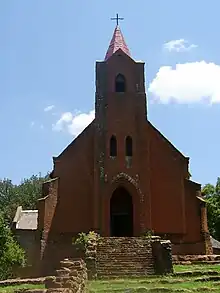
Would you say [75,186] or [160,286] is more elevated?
[75,186]

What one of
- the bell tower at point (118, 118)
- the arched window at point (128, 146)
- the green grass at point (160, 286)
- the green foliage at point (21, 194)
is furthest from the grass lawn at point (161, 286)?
the green foliage at point (21, 194)

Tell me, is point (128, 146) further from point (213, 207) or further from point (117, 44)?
point (213, 207)

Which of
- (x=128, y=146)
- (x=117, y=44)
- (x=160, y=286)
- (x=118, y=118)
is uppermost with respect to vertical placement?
(x=117, y=44)

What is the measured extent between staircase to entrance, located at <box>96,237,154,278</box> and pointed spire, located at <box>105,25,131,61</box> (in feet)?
60.3

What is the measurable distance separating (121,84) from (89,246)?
1686cm

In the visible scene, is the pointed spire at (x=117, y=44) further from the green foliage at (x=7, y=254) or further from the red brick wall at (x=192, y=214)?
the green foliage at (x=7, y=254)

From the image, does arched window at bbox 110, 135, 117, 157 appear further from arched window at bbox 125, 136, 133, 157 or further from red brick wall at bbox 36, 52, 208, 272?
arched window at bbox 125, 136, 133, 157

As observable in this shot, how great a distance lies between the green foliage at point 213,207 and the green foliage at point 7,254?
118 feet

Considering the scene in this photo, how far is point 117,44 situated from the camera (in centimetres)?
4422

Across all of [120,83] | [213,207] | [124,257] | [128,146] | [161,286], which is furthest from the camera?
[213,207]

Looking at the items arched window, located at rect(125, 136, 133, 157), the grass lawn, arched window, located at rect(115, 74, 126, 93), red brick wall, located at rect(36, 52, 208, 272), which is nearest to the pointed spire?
red brick wall, located at rect(36, 52, 208, 272)

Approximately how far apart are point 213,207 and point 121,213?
30.7 meters

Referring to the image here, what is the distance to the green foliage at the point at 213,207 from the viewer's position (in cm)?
6744

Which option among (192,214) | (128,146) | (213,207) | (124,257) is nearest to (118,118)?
(128,146)
